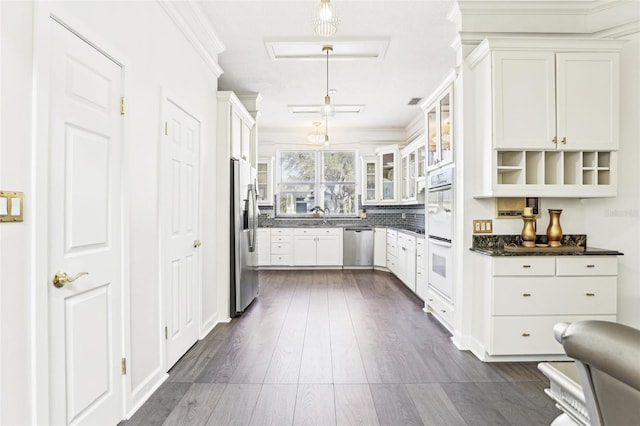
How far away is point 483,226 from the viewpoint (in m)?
3.00

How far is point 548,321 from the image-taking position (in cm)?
268

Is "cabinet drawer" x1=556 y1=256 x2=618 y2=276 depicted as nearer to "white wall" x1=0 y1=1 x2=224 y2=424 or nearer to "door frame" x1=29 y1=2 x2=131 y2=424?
"white wall" x1=0 y1=1 x2=224 y2=424

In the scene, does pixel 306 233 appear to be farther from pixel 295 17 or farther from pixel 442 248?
pixel 295 17

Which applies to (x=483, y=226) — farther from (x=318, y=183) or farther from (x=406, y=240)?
(x=318, y=183)

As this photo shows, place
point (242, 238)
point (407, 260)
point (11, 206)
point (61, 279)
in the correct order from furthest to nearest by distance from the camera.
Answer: point (407, 260)
point (242, 238)
point (61, 279)
point (11, 206)

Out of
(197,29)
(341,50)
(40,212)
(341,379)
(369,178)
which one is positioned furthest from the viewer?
(369,178)

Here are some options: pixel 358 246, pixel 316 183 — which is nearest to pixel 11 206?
pixel 358 246

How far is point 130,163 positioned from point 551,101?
317 centimetres

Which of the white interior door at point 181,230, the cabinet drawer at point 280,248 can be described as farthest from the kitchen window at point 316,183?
the white interior door at point 181,230

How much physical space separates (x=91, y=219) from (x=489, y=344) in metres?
2.88

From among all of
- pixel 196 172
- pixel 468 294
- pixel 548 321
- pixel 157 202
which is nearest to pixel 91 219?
pixel 157 202

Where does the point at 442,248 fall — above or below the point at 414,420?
above

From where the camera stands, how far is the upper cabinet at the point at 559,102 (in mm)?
2736

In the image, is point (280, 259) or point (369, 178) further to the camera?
point (369, 178)
